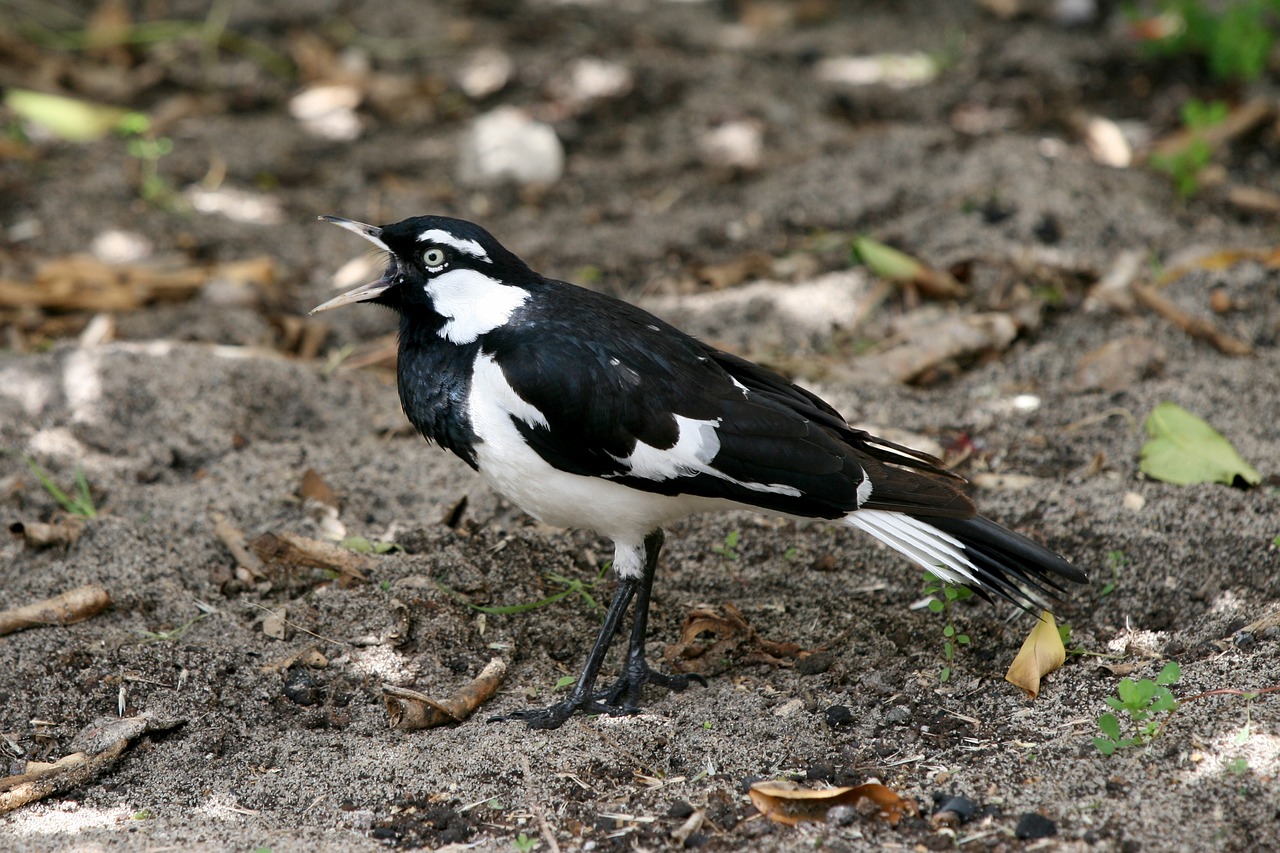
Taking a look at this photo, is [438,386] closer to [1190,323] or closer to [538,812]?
[538,812]

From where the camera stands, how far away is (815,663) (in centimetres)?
345

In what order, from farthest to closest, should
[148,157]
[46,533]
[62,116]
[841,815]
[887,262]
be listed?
[62,116] → [148,157] → [887,262] → [46,533] → [841,815]

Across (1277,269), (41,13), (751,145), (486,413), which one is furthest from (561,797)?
(41,13)

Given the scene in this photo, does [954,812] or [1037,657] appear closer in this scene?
[954,812]

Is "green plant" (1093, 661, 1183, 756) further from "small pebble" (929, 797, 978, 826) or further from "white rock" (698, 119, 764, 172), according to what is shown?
"white rock" (698, 119, 764, 172)

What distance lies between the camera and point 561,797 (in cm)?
294

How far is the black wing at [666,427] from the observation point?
3.20m

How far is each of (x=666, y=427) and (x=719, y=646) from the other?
2.44 ft

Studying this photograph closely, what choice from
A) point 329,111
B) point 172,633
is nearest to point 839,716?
point 172,633

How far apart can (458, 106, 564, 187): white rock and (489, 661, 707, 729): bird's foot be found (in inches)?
144

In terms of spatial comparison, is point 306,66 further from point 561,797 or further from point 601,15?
point 561,797

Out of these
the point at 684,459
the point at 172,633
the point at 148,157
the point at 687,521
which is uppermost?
the point at 684,459

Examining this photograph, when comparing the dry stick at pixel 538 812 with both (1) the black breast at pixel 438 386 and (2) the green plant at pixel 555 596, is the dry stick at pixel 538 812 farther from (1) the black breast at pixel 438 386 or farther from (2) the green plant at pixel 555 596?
(1) the black breast at pixel 438 386

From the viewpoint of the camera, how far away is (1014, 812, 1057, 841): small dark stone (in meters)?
2.58
